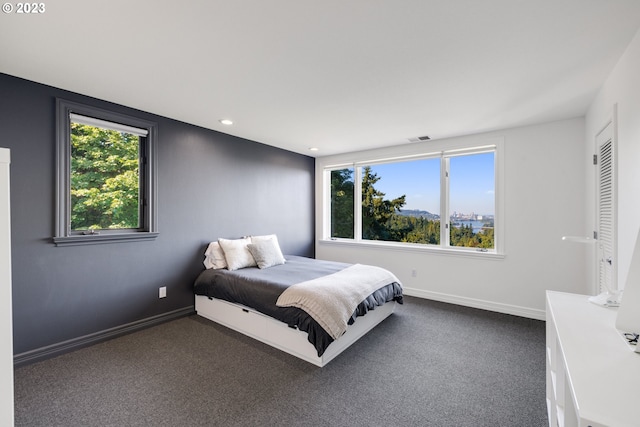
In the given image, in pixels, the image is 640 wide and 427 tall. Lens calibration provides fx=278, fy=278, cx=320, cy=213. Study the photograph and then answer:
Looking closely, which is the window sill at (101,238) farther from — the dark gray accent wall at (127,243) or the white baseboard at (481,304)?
the white baseboard at (481,304)

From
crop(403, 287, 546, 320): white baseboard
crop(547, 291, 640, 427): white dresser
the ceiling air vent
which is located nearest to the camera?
crop(547, 291, 640, 427): white dresser

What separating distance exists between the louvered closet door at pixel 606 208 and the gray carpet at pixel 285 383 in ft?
2.91

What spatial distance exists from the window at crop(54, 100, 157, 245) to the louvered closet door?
4.24m

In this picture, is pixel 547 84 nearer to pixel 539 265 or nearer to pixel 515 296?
pixel 539 265

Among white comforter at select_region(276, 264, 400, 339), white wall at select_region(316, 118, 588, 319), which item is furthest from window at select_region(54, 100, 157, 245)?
white wall at select_region(316, 118, 588, 319)

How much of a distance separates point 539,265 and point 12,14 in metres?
5.04

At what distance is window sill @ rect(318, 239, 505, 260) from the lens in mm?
3711

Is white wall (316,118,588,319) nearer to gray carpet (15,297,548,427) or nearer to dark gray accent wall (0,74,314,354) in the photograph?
gray carpet (15,297,548,427)

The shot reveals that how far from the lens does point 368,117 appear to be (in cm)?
318

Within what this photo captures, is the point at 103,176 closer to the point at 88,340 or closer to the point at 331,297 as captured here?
the point at 88,340

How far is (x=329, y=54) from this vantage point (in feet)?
6.35

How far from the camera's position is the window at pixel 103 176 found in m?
2.52

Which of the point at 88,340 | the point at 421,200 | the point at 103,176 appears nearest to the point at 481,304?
the point at 421,200

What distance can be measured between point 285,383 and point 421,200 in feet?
10.9
